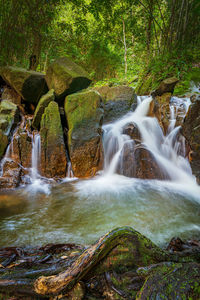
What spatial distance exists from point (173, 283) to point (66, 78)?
695 centimetres

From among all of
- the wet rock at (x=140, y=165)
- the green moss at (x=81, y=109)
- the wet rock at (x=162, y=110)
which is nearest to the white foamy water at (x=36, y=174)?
the green moss at (x=81, y=109)

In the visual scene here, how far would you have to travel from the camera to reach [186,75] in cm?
872

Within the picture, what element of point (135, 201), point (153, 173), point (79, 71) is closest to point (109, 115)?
point (79, 71)

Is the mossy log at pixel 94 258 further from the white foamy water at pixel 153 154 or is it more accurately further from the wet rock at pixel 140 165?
the wet rock at pixel 140 165

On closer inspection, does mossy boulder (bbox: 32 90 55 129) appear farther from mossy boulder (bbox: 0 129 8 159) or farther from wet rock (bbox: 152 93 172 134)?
wet rock (bbox: 152 93 172 134)

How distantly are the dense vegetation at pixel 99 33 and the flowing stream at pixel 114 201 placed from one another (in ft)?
13.4

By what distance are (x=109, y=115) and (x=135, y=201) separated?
5.27m

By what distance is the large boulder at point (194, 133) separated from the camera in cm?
469

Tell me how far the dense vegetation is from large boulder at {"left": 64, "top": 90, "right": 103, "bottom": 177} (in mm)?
4525

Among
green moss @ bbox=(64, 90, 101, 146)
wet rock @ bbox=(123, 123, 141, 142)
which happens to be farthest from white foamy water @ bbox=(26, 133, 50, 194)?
wet rock @ bbox=(123, 123, 141, 142)

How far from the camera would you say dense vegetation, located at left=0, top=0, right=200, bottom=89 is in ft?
27.2

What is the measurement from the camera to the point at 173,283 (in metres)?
0.99

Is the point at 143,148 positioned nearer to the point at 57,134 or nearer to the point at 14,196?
the point at 57,134

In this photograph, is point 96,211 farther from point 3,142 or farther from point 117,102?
point 117,102
